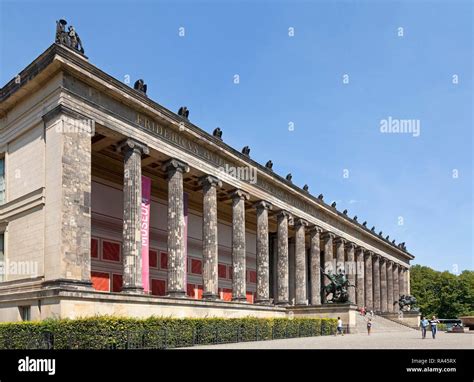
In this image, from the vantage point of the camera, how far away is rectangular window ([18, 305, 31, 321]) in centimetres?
2614

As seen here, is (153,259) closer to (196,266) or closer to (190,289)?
(190,289)

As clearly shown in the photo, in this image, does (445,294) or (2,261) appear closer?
(2,261)

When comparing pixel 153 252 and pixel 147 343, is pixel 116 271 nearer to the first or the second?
pixel 153 252

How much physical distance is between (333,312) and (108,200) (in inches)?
800

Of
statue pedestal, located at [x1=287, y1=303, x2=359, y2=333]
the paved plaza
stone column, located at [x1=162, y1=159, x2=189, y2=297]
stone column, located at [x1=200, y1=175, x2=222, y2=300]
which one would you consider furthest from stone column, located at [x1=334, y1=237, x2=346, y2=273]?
stone column, located at [x1=162, y1=159, x2=189, y2=297]

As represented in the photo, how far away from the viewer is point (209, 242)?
37031mm

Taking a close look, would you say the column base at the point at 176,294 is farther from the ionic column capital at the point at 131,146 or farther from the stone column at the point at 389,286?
the stone column at the point at 389,286

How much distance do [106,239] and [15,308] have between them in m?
10.8

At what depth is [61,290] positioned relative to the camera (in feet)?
79.0

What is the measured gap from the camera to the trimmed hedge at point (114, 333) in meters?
21.0

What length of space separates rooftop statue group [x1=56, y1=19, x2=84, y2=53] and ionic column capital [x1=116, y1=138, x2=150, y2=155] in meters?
5.60

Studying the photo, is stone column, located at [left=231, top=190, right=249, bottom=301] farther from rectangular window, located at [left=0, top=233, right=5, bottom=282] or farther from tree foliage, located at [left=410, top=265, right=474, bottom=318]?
tree foliage, located at [left=410, top=265, right=474, bottom=318]

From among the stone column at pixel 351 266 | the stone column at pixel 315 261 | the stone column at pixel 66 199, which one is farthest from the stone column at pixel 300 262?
the stone column at pixel 66 199

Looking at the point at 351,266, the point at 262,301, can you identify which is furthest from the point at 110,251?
the point at 351,266
